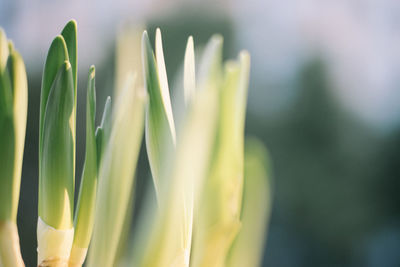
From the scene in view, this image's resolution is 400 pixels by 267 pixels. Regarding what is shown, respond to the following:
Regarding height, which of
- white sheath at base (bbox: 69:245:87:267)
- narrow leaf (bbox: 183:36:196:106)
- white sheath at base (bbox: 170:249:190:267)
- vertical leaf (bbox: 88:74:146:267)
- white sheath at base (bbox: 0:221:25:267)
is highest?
narrow leaf (bbox: 183:36:196:106)

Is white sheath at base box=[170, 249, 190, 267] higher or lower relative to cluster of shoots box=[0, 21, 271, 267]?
lower

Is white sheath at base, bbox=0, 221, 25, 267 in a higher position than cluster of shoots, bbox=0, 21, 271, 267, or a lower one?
lower

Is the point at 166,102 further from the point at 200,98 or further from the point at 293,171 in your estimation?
the point at 293,171

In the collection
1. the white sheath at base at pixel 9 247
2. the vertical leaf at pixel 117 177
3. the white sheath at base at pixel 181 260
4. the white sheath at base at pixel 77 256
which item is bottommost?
the white sheath at base at pixel 77 256

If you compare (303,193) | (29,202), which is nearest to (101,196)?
(29,202)
